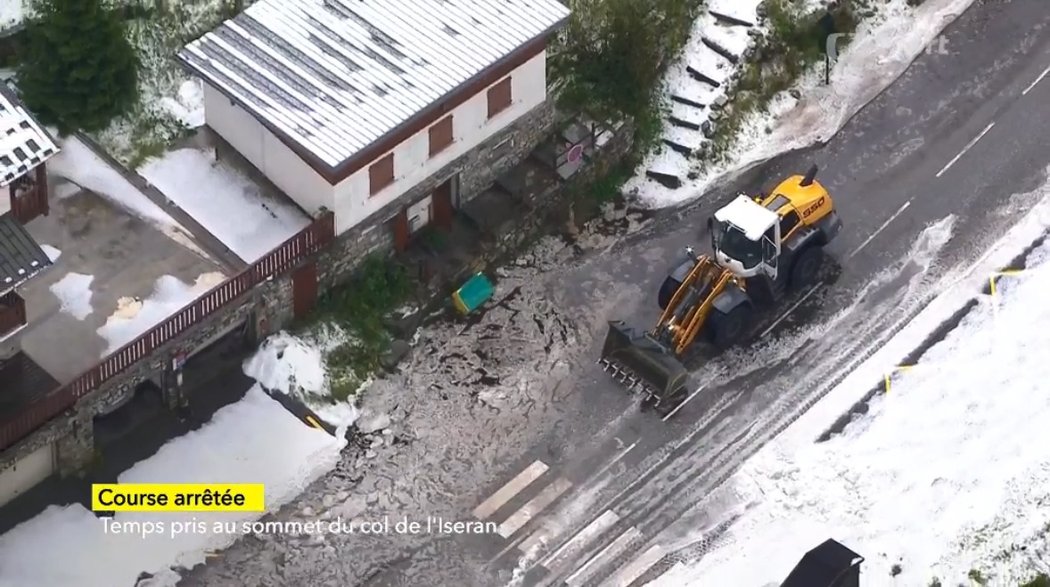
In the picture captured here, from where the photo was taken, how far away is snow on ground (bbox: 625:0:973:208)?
175 feet

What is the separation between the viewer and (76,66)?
49.7 m

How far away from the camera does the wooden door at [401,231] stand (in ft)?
162

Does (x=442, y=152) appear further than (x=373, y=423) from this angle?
Yes

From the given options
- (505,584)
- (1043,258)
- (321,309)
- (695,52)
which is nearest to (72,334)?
(321,309)

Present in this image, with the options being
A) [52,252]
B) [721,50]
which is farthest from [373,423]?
[721,50]

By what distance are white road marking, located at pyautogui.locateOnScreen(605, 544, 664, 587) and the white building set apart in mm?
10354

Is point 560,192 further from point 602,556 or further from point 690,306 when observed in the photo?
point 602,556

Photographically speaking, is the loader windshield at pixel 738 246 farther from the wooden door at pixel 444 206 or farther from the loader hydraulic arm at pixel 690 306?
the wooden door at pixel 444 206

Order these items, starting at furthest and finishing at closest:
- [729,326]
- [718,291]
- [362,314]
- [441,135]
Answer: [441,135]
[362,314]
[729,326]
[718,291]

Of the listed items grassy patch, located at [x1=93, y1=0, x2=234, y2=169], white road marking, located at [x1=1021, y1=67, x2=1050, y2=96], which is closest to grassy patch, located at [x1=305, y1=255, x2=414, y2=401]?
grassy patch, located at [x1=93, y1=0, x2=234, y2=169]

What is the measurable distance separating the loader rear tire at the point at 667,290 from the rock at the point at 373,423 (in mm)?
7137

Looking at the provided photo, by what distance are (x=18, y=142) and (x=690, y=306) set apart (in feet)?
52.0

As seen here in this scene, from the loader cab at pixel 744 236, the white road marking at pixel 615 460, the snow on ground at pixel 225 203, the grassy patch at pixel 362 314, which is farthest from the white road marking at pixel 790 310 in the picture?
the snow on ground at pixel 225 203

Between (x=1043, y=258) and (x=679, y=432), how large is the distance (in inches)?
430
